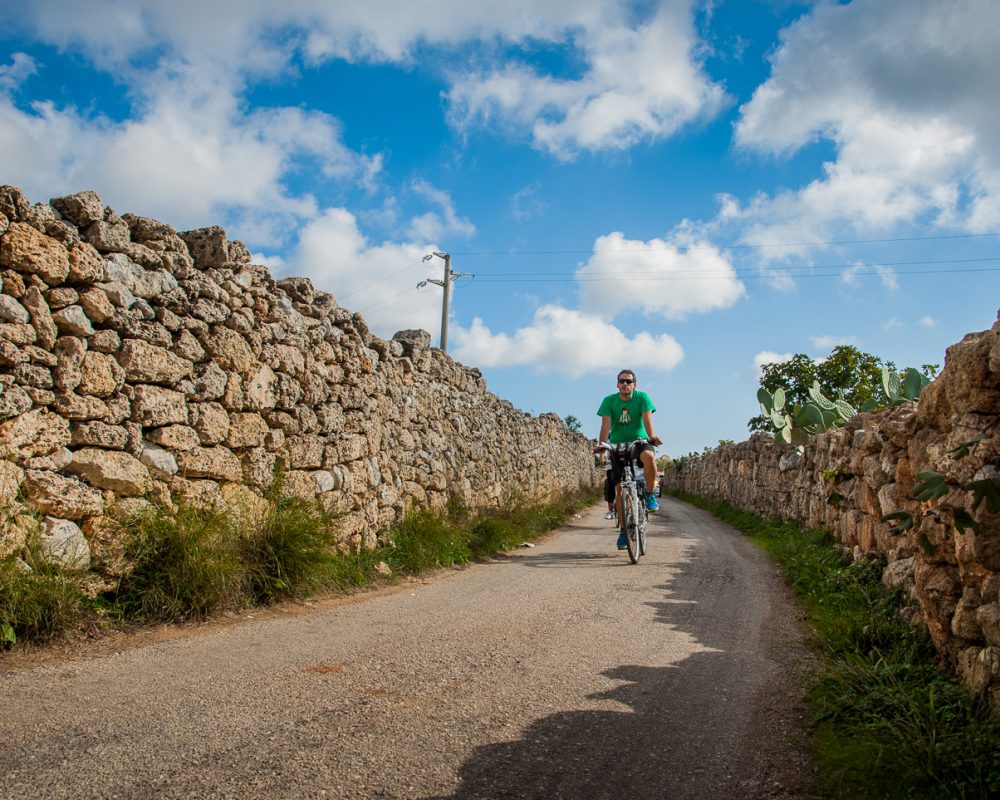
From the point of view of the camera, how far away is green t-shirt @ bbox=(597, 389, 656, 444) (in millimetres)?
8336

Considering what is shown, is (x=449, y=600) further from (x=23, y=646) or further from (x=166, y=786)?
(x=166, y=786)

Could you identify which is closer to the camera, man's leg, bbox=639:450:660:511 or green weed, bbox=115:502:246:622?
green weed, bbox=115:502:246:622

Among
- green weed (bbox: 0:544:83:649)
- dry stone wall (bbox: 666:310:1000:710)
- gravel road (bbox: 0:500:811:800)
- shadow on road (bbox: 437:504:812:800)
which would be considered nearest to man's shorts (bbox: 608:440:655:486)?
dry stone wall (bbox: 666:310:1000:710)

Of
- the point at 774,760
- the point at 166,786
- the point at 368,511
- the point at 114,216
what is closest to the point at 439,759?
the point at 166,786

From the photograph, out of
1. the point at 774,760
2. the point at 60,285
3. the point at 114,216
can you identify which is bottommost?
the point at 774,760

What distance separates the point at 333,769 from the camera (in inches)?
103

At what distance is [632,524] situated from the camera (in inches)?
308

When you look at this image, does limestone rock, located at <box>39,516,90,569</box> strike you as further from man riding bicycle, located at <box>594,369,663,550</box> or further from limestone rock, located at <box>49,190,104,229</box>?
man riding bicycle, located at <box>594,369,663,550</box>

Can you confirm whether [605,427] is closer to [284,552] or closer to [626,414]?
[626,414]

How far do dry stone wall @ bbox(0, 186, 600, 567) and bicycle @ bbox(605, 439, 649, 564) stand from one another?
243cm

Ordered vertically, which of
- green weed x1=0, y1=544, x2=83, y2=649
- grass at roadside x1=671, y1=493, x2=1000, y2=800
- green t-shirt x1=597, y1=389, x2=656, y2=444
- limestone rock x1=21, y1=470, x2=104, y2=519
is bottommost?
grass at roadside x1=671, y1=493, x2=1000, y2=800

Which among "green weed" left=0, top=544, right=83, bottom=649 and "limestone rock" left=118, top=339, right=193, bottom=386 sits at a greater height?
"limestone rock" left=118, top=339, right=193, bottom=386

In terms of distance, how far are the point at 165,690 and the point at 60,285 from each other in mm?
2645

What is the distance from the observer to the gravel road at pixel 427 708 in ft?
8.41
